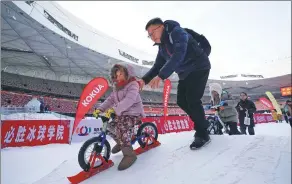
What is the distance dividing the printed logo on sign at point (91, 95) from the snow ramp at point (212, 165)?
4334 mm

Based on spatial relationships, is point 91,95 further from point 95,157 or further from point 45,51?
point 45,51

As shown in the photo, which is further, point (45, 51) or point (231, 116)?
point (45, 51)

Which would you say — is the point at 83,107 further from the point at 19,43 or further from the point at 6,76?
the point at 6,76

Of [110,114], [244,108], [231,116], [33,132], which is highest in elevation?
[244,108]

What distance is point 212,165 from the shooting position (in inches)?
79.7

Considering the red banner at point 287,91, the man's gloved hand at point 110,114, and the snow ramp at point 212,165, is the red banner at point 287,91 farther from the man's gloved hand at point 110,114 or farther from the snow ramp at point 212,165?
the man's gloved hand at point 110,114

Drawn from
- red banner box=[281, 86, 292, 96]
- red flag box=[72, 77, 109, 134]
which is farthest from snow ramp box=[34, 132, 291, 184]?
red banner box=[281, 86, 292, 96]

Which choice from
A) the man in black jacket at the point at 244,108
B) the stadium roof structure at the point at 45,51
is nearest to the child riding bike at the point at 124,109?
the man in black jacket at the point at 244,108

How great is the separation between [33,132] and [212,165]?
6785mm

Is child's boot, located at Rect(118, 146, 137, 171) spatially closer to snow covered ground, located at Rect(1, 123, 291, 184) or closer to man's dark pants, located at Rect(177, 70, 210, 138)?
snow covered ground, located at Rect(1, 123, 291, 184)

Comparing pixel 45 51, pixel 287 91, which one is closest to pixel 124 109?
pixel 45 51

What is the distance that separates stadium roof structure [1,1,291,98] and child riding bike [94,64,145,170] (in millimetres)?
12216

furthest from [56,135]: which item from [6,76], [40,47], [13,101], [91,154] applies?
[6,76]

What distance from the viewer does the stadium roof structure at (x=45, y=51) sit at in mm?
13828
